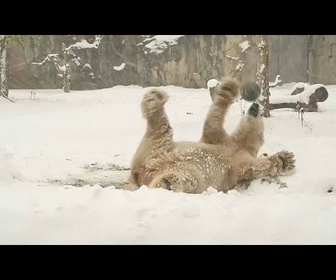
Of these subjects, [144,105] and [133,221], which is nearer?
[133,221]

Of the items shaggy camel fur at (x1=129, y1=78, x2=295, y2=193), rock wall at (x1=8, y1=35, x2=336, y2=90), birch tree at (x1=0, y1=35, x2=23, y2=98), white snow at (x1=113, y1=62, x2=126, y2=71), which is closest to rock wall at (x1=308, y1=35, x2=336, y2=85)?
rock wall at (x1=8, y1=35, x2=336, y2=90)

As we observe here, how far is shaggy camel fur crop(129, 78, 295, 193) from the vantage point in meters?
2.49

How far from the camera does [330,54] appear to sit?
2586 mm

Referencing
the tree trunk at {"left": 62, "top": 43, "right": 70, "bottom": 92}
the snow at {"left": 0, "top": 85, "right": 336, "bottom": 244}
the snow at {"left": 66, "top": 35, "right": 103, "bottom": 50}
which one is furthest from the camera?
the tree trunk at {"left": 62, "top": 43, "right": 70, "bottom": 92}

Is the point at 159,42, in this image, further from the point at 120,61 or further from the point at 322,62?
the point at 322,62

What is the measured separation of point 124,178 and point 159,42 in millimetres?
660

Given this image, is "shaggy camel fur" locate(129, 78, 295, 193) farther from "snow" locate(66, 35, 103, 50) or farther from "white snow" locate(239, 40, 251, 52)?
"snow" locate(66, 35, 103, 50)

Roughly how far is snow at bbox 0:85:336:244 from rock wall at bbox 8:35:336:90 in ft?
0.24

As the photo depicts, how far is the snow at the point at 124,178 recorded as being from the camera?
188 cm

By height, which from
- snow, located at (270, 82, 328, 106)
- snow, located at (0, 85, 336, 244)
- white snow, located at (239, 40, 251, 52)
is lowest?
snow, located at (0, 85, 336, 244)

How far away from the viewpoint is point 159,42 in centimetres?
249

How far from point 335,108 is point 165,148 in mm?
821

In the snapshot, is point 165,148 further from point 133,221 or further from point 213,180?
point 133,221
